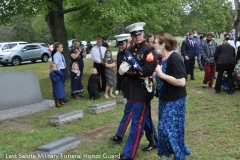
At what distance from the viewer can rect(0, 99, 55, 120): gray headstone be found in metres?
7.03

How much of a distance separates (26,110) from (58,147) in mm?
3051

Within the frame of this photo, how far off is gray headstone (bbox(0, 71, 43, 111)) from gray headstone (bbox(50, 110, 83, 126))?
1609 mm

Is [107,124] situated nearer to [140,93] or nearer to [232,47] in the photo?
[140,93]

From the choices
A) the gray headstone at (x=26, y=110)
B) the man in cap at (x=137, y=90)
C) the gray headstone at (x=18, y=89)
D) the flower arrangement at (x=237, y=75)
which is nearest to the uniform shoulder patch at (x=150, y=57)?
the man in cap at (x=137, y=90)

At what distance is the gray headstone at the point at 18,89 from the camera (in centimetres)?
725

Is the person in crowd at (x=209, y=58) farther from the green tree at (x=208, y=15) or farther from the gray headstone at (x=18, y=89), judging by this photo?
the green tree at (x=208, y=15)

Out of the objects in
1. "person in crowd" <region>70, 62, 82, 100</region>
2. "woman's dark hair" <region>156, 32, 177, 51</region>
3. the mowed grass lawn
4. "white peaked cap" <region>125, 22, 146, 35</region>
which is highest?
"white peaked cap" <region>125, 22, 146, 35</region>

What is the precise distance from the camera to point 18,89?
7.54 metres

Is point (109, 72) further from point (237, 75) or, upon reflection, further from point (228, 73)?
point (237, 75)

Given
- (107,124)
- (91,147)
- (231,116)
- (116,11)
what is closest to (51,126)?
(107,124)

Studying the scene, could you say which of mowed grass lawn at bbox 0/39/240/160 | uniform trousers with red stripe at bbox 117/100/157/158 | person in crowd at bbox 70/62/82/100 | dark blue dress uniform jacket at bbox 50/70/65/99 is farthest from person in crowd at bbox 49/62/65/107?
uniform trousers with red stripe at bbox 117/100/157/158

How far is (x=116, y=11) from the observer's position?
9445 mm

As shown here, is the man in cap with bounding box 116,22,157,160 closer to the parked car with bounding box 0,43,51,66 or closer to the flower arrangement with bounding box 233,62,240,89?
the flower arrangement with bounding box 233,62,240,89

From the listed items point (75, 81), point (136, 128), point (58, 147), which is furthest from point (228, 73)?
point (58, 147)
